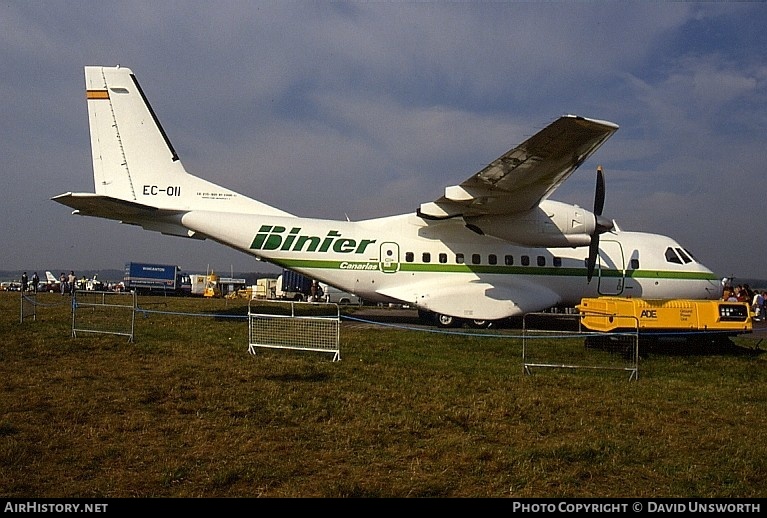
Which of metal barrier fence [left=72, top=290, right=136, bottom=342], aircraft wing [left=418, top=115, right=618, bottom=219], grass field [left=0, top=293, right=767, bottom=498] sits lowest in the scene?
grass field [left=0, top=293, right=767, bottom=498]

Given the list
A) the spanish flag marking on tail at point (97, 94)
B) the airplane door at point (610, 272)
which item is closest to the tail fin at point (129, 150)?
the spanish flag marking on tail at point (97, 94)

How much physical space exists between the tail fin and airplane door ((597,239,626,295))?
→ 12.5m

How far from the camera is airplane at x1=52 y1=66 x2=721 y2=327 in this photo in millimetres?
16641

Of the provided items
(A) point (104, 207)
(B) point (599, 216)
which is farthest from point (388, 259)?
(A) point (104, 207)

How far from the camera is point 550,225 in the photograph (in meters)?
16.6

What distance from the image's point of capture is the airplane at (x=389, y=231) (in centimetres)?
1664

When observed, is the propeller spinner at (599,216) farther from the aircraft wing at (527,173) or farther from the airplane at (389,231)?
the aircraft wing at (527,173)

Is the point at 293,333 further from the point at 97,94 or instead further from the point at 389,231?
the point at 97,94

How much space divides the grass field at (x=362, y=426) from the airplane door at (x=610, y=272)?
23.7 feet

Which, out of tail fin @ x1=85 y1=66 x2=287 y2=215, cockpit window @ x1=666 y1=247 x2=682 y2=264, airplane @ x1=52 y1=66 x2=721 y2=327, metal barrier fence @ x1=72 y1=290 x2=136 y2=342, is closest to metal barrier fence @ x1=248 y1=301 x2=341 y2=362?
metal barrier fence @ x1=72 y1=290 x2=136 y2=342

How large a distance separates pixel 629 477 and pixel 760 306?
25.1m

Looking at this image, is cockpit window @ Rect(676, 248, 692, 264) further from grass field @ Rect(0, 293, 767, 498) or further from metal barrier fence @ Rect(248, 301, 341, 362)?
metal barrier fence @ Rect(248, 301, 341, 362)

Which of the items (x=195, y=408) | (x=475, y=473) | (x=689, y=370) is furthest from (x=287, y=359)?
(x=689, y=370)
